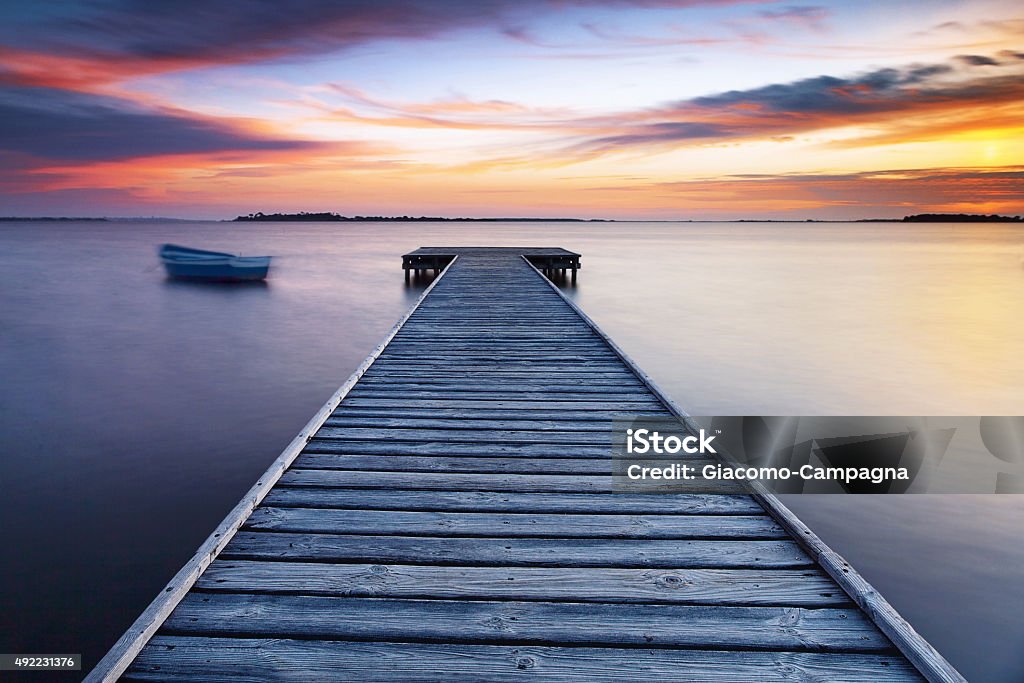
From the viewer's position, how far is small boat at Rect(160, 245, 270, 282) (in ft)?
69.7

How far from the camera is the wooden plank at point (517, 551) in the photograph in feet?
9.32

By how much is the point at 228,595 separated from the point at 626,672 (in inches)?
60.8

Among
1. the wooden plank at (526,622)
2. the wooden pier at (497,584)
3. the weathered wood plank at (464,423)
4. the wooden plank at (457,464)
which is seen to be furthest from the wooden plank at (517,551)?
the weathered wood plank at (464,423)

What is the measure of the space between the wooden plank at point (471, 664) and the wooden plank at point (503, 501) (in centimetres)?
105

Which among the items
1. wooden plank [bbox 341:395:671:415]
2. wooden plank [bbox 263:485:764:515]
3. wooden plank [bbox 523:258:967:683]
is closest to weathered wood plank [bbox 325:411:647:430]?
wooden plank [bbox 341:395:671:415]

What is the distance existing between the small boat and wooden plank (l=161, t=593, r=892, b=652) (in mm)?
20178

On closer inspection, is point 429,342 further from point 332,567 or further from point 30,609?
point 332,567

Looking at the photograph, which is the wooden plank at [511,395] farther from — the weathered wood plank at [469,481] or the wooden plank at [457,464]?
the weathered wood plank at [469,481]

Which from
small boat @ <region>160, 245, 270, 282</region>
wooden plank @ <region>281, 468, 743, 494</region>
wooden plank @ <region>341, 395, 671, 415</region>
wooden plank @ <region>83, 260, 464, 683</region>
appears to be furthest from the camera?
small boat @ <region>160, 245, 270, 282</region>

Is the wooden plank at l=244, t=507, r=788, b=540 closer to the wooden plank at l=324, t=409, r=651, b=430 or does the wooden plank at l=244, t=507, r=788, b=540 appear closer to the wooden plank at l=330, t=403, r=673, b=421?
the wooden plank at l=324, t=409, r=651, b=430

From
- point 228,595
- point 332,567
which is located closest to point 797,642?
point 332,567

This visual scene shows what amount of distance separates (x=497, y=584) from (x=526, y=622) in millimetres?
264

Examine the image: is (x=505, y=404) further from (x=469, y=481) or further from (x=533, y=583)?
(x=533, y=583)

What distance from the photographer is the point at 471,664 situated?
2.24 m
